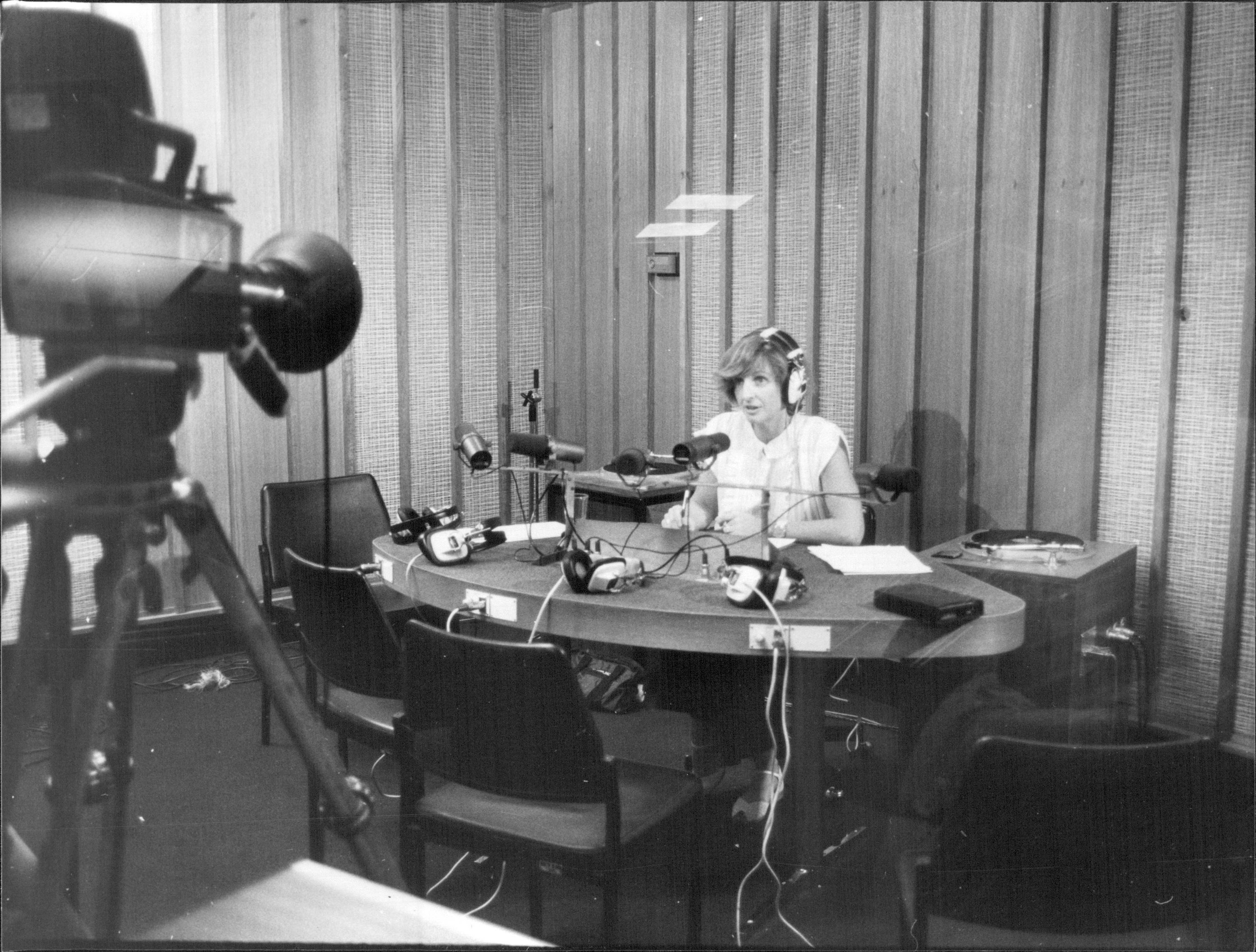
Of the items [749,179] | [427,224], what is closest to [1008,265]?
[749,179]

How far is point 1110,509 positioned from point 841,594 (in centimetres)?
65

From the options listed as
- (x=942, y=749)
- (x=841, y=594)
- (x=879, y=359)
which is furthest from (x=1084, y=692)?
(x=879, y=359)

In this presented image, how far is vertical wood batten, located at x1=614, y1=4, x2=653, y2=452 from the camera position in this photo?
260cm

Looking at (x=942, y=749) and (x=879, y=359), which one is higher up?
(x=879, y=359)

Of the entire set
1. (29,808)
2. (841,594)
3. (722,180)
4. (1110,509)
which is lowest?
(29,808)

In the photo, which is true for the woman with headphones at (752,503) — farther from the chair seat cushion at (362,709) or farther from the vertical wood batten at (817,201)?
the chair seat cushion at (362,709)

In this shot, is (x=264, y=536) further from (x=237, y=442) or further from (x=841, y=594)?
(x=841, y=594)

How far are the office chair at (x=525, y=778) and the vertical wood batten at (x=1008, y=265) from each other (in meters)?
1.06

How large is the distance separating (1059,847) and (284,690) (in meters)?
1.69

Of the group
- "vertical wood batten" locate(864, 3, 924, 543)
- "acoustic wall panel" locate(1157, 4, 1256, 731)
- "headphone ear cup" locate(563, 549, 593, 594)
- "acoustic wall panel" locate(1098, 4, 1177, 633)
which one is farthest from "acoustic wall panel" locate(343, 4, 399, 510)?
"acoustic wall panel" locate(1157, 4, 1256, 731)

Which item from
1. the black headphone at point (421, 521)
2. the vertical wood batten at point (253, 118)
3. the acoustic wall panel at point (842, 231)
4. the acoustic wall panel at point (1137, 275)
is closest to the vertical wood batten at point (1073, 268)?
the acoustic wall panel at point (1137, 275)

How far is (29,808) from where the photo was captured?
2.31 meters

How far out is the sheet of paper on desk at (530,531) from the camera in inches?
110

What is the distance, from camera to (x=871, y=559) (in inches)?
103
